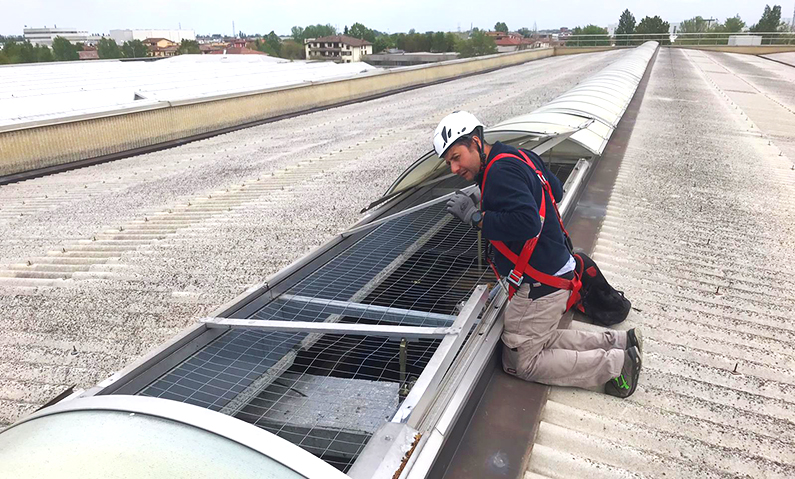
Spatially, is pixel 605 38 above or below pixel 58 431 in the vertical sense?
above

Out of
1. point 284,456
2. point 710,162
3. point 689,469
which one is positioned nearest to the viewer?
point 284,456

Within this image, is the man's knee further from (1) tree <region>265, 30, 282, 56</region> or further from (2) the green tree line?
(1) tree <region>265, 30, 282, 56</region>

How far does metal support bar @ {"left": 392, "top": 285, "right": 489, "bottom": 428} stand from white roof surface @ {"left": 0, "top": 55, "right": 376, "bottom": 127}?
13.1 metres

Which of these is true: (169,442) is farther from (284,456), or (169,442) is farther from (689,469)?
(689,469)

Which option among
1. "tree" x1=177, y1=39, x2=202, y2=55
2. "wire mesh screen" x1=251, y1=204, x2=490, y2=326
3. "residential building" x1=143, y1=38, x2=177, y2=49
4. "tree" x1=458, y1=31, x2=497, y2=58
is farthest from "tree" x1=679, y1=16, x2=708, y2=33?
"residential building" x1=143, y1=38, x2=177, y2=49

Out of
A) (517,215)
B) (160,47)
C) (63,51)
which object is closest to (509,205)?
(517,215)

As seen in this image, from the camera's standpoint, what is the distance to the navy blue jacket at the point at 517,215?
323 centimetres

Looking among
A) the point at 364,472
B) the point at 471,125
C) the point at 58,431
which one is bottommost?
Answer: the point at 364,472

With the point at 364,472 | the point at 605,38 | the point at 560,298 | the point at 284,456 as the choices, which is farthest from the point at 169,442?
the point at 605,38

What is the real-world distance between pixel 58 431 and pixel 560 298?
9.31ft

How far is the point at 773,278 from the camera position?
17.2 ft

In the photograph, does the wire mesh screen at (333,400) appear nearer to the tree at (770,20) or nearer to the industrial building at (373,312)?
the industrial building at (373,312)

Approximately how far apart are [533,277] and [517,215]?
0.52 meters

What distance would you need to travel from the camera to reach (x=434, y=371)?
292cm
